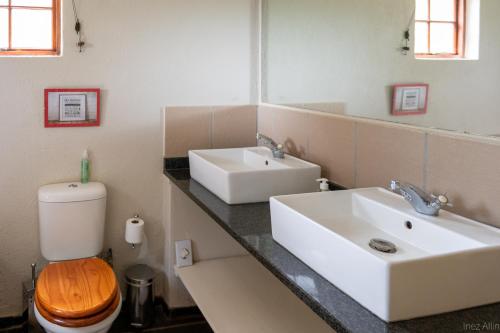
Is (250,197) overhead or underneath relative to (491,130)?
underneath

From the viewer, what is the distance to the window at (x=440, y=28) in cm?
162

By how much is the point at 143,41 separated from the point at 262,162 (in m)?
0.91

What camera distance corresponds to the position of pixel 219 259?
289 cm

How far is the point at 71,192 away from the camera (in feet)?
8.50

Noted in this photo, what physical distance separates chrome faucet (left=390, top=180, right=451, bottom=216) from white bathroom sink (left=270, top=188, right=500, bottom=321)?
23 millimetres

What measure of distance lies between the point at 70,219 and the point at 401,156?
5.35ft

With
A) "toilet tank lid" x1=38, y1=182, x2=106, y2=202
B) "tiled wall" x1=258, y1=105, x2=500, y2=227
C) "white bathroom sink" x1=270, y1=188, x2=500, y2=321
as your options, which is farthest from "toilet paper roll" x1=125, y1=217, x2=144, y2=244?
"white bathroom sink" x1=270, y1=188, x2=500, y2=321

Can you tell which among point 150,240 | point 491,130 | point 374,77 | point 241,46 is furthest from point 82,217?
point 491,130

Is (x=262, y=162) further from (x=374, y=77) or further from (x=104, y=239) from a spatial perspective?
(x=104, y=239)

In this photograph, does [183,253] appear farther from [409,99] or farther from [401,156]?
[409,99]

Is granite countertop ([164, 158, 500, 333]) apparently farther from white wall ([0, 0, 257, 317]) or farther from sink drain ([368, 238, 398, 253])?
white wall ([0, 0, 257, 317])

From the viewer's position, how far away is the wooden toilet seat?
2.13 metres

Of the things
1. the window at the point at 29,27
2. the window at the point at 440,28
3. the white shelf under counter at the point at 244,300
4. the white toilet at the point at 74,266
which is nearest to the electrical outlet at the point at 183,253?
the white shelf under counter at the point at 244,300

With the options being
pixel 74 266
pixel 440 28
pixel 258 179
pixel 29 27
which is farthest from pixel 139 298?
pixel 440 28
